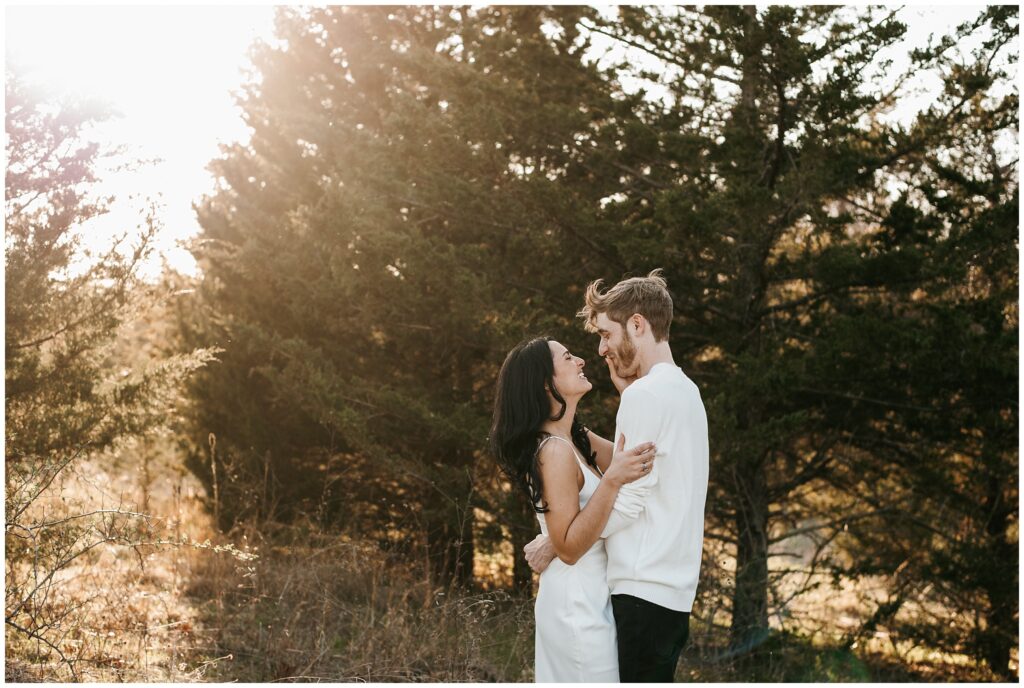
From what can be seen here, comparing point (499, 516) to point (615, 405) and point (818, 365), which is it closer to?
point (615, 405)

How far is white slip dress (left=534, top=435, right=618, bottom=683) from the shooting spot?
3080 mm

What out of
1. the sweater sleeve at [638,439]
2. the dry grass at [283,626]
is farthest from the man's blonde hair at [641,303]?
the dry grass at [283,626]

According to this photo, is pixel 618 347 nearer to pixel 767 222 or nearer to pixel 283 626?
pixel 283 626

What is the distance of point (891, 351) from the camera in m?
8.09

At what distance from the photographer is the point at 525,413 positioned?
3.26 m

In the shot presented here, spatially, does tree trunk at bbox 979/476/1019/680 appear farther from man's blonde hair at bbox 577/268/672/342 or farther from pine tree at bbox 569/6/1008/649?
man's blonde hair at bbox 577/268/672/342

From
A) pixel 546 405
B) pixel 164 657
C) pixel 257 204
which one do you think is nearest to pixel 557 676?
pixel 546 405

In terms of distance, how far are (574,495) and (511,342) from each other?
176 inches

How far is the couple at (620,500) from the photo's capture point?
299 cm

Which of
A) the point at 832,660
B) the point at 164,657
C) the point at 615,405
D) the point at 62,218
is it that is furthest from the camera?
the point at 832,660

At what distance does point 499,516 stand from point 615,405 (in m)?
1.60

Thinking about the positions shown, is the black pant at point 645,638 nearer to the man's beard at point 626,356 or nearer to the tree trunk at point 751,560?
the man's beard at point 626,356

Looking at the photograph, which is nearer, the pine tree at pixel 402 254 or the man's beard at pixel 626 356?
the man's beard at pixel 626 356

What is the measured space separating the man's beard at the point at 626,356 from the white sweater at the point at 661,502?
0.20 m
